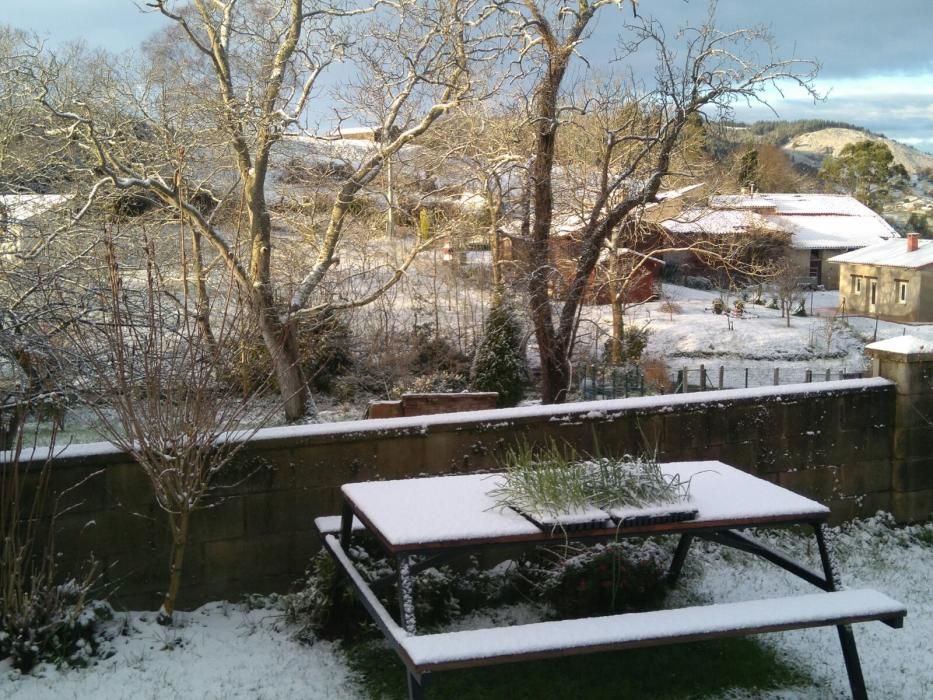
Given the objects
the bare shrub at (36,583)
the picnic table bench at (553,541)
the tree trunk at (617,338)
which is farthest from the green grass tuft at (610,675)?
the tree trunk at (617,338)

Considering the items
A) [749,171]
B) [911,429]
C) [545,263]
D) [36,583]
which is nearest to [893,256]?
[749,171]

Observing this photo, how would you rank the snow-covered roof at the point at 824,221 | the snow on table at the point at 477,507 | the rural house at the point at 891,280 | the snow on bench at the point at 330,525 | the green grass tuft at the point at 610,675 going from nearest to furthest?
the snow on table at the point at 477,507, the green grass tuft at the point at 610,675, the snow on bench at the point at 330,525, the rural house at the point at 891,280, the snow-covered roof at the point at 824,221

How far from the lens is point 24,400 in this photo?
4539mm

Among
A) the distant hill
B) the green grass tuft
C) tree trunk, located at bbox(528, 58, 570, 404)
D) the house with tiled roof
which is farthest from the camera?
the distant hill

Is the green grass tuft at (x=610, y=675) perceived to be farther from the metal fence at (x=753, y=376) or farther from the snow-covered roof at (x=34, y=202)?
the metal fence at (x=753, y=376)

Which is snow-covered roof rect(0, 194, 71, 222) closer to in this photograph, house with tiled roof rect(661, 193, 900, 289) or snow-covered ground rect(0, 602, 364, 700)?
snow-covered ground rect(0, 602, 364, 700)

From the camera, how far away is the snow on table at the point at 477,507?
383 centimetres

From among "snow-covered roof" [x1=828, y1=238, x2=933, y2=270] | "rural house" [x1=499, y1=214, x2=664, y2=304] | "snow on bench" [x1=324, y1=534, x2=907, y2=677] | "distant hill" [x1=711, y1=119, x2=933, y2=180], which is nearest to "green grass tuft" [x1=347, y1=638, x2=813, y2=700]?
"snow on bench" [x1=324, y1=534, x2=907, y2=677]

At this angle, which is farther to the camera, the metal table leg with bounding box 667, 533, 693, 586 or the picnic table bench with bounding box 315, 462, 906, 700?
the metal table leg with bounding box 667, 533, 693, 586

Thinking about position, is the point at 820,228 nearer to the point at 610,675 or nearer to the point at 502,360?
the point at 502,360

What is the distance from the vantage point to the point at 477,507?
425 cm

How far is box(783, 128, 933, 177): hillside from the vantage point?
68.3 m

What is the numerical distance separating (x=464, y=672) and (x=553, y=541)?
0.92 metres

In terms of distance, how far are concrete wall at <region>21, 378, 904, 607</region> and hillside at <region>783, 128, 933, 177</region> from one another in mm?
66026
